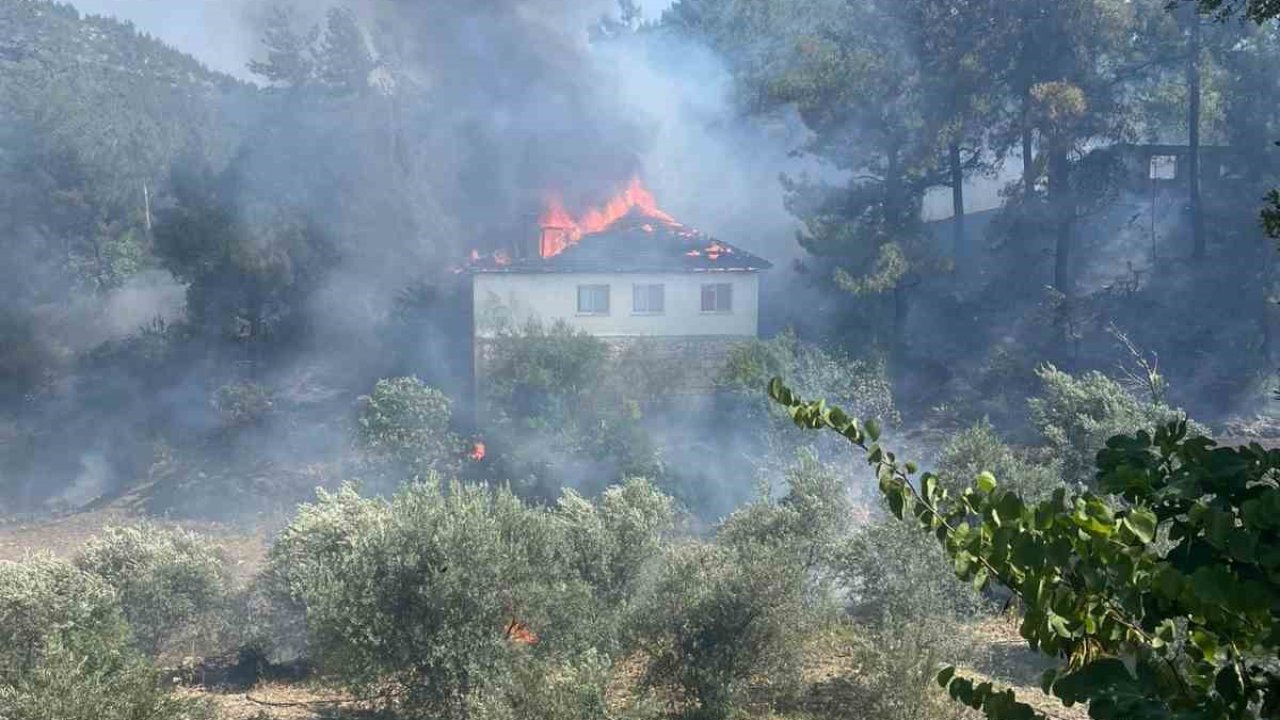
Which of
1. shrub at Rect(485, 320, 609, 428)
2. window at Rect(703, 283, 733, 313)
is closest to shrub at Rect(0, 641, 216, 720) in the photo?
shrub at Rect(485, 320, 609, 428)

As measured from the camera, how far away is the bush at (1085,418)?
21703 mm

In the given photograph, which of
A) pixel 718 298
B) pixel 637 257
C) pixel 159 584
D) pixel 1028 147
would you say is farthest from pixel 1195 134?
pixel 159 584

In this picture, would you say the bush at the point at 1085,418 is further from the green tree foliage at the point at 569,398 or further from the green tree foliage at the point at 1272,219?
the green tree foliage at the point at 1272,219

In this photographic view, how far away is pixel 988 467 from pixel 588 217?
74.4 ft

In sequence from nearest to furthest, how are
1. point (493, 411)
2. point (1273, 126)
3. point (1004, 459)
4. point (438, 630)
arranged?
point (438, 630) → point (1004, 459) → point (493, 411) → point (1273, 126)

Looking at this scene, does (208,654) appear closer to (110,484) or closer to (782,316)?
(110,484)

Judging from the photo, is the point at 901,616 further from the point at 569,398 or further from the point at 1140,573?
the point at 569,398

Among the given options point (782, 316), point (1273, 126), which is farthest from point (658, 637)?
point (1273, 126)

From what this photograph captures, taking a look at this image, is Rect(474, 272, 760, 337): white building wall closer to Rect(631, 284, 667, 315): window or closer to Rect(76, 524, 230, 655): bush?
Rect(631, 284, 667, 315): window

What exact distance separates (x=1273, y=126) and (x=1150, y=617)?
112 ft

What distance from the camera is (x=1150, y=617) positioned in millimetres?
2994

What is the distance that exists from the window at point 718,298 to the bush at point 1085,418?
36.1 ft

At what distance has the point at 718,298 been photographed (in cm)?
3359

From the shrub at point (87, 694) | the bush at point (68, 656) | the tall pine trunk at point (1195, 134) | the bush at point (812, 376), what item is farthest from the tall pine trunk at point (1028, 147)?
the shrub at point (87, 694)
